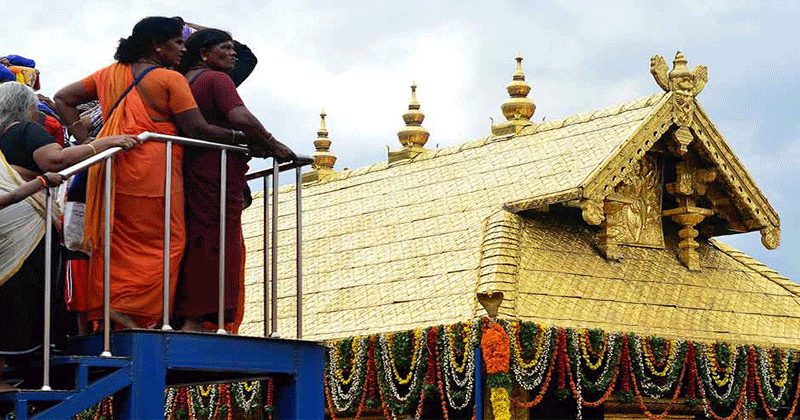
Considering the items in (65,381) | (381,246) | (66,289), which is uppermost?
(381,246)

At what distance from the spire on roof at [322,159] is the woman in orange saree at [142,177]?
33.0 feet

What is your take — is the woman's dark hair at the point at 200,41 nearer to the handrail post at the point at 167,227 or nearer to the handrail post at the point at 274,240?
the handrail post at the point at 274,240

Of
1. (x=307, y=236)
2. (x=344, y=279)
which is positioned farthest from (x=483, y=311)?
(x=307, y=236)

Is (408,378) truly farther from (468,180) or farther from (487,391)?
(468,180)

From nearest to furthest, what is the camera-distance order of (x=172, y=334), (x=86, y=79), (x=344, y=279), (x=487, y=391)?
(x=172, y=334) → (x=86, y=79) → (x=487, y=391) → (x=344, y=279)

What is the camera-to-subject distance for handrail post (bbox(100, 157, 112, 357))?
761cm

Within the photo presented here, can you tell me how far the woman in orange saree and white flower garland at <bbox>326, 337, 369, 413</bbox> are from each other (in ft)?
19.6

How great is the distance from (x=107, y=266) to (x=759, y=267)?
10.3m

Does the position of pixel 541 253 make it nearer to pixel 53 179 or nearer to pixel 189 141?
pixel 189 141

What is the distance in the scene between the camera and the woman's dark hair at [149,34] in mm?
8211

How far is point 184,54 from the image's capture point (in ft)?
28.3

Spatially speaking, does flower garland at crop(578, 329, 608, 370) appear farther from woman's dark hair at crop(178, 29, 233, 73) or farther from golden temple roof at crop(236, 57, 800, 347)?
woman's dark hair at crop(178, 29, 233, 73)

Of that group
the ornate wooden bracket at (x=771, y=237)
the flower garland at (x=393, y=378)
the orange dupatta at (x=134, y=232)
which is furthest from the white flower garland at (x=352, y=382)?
the orange dupatta at (x=134, y=232)

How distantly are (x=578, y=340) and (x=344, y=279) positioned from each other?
3262 millimetres
